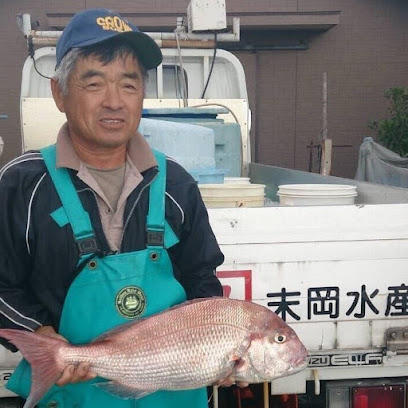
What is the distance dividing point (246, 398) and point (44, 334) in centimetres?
97

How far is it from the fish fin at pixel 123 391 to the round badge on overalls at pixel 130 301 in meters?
0.20

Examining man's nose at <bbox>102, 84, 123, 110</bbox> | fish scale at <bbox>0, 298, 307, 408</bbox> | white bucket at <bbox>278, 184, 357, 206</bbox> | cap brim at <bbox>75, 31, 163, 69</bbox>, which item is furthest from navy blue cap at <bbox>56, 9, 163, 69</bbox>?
white bucket at <bbox>278, 184, 357, 206</bbox>

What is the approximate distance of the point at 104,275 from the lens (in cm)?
170

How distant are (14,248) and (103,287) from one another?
292 millimetres

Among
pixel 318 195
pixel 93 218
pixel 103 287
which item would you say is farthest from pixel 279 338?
pixel 318 195

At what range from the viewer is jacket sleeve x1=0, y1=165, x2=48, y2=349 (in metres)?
1.71

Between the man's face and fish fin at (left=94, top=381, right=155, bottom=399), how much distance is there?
2.37 ft

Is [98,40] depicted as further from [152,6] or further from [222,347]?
[152,6]

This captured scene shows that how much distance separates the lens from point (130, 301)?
1.72 metres

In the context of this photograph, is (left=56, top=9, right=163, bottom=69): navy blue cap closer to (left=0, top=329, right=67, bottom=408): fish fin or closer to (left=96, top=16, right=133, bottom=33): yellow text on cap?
(left=96, top=16, right=133, bottom=33): yellow text on cap

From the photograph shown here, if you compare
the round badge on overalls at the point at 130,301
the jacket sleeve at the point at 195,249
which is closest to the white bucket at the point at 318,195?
the jacket sleeve at the point at 195,249

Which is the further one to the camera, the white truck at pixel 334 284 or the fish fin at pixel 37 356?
the white truck at pixel 334 284

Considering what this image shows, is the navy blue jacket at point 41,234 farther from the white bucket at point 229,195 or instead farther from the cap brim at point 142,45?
the white bucket at point 229,195

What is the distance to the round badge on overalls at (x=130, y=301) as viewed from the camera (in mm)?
1708
